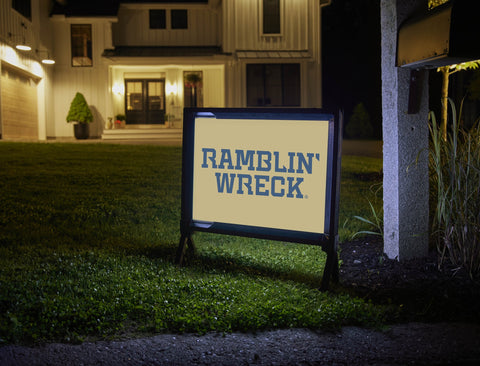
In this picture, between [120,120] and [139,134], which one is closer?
[139,134]

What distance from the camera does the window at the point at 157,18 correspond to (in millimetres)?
26406

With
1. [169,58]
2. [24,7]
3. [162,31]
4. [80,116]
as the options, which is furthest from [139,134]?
[24,7]

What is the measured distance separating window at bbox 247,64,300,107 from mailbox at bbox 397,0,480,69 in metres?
21.8

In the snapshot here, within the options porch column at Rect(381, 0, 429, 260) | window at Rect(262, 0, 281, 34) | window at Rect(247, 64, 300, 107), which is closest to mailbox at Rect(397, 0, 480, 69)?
porch column at Rect(381, 0, 429, 260)

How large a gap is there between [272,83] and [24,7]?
1165cm

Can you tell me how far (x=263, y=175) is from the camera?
4.21m

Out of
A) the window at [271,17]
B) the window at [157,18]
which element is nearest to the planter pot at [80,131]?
the window at [157,18]

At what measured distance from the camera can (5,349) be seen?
110 inches

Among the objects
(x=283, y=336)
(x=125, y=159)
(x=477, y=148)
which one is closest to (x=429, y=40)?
(x=477, y=148)

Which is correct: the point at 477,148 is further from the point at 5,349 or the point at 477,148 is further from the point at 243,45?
the point at 243,45

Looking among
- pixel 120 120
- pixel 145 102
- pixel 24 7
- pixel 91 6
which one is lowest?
pixel 120 120

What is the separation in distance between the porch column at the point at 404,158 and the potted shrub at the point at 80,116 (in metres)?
20.5

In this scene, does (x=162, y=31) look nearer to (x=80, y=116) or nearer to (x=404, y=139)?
(x=80, y=116)

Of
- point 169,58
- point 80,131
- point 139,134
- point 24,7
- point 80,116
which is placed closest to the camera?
point 24,7
